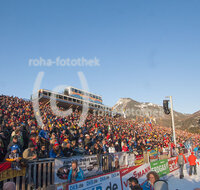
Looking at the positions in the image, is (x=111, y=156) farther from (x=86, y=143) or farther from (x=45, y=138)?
(x=45, y=138)

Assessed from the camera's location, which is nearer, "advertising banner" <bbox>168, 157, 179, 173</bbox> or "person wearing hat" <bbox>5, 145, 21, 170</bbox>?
"person wearing hat" <bbox>5, 145, 21, 170</bbox>

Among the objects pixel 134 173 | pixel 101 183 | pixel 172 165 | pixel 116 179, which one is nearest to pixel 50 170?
pixel 101 183

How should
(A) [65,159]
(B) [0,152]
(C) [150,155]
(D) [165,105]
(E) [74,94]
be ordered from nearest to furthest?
1. (B) [0,152]
2. (A) [65,159]
3. (C) [150,155]
4. (D) [165,105]
5. (E) [74,94]

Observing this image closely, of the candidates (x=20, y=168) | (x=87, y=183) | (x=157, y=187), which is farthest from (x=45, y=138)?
(x=157, y=187)

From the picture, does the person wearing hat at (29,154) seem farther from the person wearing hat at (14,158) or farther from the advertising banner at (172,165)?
the advertising banner at (172,165)

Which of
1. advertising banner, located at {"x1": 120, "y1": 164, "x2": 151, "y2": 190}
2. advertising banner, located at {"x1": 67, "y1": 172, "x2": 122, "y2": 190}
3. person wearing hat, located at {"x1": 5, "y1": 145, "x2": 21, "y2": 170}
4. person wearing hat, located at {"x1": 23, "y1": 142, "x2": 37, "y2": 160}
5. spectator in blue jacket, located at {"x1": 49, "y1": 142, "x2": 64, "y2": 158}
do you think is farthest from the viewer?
spectator in blue jacket, located at {"x1": 49, "y1": 142, "x2": 64, "y2": 158}

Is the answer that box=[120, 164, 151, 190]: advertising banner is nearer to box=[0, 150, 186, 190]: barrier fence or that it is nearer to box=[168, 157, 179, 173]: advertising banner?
box=[0, 150, 186, 190]: barrier fence

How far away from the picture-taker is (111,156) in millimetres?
9961

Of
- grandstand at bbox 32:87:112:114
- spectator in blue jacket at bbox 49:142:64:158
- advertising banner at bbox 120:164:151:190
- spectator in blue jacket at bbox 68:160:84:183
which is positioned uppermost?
grandstand at bbox 32:87:112:114

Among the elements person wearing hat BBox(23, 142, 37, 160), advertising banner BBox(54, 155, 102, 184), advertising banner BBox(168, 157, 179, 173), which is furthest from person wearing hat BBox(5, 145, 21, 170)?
advertising banner BBox(168, 157, 179, 173)

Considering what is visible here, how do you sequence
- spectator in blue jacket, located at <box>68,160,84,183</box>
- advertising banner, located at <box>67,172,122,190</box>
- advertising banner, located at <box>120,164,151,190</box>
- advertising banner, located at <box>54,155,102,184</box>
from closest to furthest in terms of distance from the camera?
advertising banner, located at <box>67,172,122,190</box>
spectator in blue jacket, located at <box>68,160,84,183</box>
advertising banner, located at <box>54,155,102,184</box>
advertising banner, located at <box>120,164,151,190</box>

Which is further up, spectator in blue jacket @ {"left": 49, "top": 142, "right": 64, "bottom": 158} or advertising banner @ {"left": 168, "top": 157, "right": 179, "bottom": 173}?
spectator in blue jacket @ {"left": 49, "top": 142, "right": 64, "bottom": 158}

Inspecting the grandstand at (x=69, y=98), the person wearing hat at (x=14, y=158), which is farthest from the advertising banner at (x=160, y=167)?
the grandstand at (x=69, y=98)

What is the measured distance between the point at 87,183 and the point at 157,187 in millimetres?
2363
